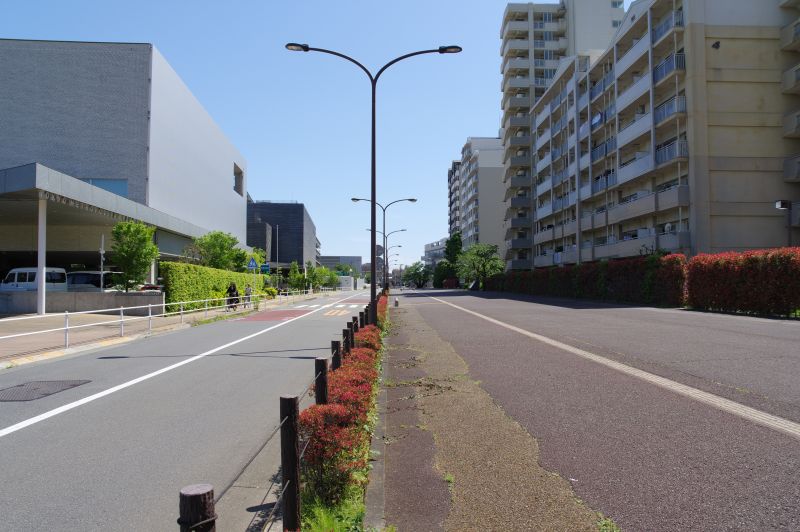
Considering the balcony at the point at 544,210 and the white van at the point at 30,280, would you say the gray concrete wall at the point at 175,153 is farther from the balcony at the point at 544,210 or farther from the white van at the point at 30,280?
the balcony at the point at 544,210

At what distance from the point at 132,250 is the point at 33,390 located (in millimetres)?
18786

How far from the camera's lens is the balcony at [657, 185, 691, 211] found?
34.6 m

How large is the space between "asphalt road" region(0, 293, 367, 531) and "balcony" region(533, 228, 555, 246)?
54.3 meters

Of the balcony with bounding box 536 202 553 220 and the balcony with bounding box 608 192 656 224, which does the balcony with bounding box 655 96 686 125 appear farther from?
the balcony with bounding box 536 202 553 220

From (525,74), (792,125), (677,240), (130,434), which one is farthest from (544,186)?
(130,434)

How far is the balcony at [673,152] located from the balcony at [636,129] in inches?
93.9

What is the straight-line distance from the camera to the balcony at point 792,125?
1321 inches

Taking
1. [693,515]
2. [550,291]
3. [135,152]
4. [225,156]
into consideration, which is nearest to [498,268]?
[550,291]

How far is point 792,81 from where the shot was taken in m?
34.0

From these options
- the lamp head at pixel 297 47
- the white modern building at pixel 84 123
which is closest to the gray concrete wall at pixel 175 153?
the white modern building at pixel 84 123

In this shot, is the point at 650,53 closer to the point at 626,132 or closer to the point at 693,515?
the point at 626,132

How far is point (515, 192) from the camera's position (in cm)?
7531

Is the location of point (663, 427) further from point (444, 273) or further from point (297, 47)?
point (444, 273)

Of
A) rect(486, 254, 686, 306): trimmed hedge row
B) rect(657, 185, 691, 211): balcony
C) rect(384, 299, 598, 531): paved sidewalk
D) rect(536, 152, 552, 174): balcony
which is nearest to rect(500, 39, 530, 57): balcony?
rect(536, 152, 552, 174): balcony
